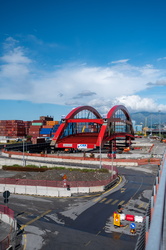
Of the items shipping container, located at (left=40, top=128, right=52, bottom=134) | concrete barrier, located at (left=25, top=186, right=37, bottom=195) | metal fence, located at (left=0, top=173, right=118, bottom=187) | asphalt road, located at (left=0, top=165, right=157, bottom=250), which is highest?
shipping container, located at (left=40, top=128, right=52, bottom=134)

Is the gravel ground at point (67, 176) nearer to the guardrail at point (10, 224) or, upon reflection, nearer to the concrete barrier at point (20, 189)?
the concrete barrier at point (20, 189)

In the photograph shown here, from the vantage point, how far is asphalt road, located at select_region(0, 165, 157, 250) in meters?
17.4

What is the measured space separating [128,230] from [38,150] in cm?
8459

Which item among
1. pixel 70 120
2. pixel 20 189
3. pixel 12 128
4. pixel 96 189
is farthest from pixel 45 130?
pixel 96 189

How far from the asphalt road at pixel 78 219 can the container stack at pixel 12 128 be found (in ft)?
496

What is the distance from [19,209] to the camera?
25.1m

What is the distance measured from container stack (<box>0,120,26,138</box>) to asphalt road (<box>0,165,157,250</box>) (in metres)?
151

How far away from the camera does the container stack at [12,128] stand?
176 m

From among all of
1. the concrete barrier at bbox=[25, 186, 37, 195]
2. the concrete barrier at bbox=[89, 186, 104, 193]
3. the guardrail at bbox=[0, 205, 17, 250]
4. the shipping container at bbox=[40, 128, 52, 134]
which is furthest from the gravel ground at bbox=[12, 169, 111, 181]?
the shipping container at bbox=[40, 128, 52, 134]

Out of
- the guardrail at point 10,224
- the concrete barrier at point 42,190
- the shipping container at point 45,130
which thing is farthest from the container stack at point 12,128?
the guardrail at point 10,224

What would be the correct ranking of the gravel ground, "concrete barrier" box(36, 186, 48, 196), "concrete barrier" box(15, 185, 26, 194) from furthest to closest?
the gravel ground, "concrete barrier" box(15, 185, 26, 194), "concrete barrier" box(36, 186, 48, 196)

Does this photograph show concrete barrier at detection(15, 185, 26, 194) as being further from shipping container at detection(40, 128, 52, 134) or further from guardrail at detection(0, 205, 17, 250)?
shipping container at detection(40, 128, 52, 134)

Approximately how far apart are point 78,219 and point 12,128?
163 meters

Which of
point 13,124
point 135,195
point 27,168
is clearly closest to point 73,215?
point 135,195
